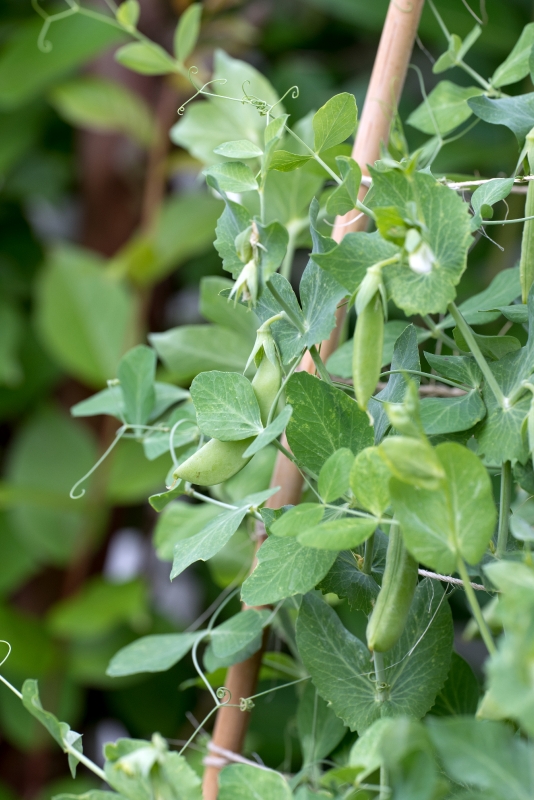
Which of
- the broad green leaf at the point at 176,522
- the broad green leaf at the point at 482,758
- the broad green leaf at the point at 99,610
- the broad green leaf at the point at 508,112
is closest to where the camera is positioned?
the broad green leaf at the point at 482,758

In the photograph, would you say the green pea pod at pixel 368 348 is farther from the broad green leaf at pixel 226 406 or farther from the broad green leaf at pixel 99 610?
the broad green leaf at pixel 99 610

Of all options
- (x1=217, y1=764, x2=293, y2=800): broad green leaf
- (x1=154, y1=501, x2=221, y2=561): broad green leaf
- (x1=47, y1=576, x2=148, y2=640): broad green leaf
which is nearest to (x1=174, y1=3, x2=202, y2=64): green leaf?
(x1=154, y1=501, x2=221, y2=561): broad green leaf

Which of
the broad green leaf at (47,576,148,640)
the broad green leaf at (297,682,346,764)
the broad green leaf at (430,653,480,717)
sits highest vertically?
the broad green leaf at (430,653,480,717)

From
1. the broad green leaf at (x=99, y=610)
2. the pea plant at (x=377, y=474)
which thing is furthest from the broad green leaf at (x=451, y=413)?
the broad green leaf at (x=99, y=610)

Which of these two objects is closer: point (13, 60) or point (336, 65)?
point (13, 60)

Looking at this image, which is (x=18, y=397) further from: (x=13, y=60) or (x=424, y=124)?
(x=424, y=124)

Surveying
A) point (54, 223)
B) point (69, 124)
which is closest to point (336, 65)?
point (69, 124)

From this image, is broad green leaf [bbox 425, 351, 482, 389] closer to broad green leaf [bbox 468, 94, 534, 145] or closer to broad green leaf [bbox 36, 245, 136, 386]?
broad green leaf [bbox 468, 94, 534, 145]
